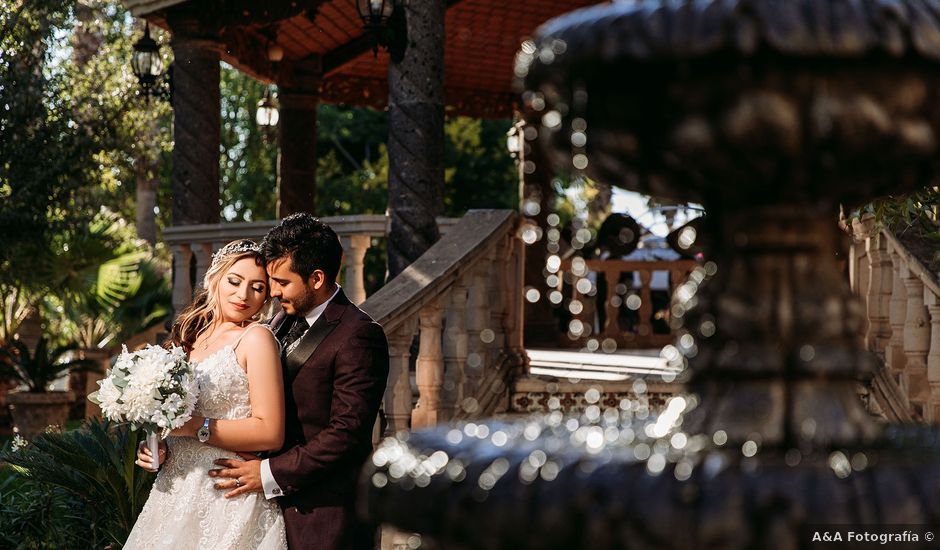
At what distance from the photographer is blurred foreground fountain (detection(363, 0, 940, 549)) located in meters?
1.75

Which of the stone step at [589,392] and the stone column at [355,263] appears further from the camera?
the stone column at [355,263]

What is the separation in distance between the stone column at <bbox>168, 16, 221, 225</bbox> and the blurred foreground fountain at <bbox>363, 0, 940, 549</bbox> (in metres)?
9.79

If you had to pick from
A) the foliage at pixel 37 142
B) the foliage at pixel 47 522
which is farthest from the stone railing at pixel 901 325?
the foliage at pixel 37 142

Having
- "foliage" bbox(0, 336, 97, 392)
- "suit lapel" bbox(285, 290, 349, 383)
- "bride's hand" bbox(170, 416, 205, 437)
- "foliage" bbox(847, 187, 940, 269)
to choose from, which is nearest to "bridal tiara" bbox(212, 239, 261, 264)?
"suit lapel" bbox(285, 290, 349, 383)

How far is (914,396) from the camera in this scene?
7.23 m

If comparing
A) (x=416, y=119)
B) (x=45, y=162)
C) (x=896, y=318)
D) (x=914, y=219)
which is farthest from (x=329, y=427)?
(x=45, y=162)

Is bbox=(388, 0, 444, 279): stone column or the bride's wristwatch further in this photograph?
bbox=(388, 0, 444, 279): stone column

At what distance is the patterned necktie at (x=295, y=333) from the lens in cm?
491

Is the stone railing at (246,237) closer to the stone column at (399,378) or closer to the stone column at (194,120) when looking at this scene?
the stone column at (194,120)

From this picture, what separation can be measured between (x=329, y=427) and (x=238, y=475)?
433 millimetres

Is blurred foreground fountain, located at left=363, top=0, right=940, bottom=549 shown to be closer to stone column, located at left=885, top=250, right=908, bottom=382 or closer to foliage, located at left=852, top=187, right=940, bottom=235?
foliage, located at left=852, top=187, right=940, bottom=235

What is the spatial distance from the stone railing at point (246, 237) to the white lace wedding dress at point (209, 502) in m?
3.34

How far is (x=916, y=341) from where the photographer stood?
23.5ft

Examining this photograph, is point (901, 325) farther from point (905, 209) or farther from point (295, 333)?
point (295, 333)
